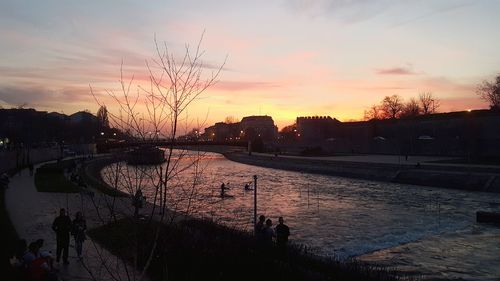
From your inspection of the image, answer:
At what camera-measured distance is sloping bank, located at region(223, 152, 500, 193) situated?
34.0 meters

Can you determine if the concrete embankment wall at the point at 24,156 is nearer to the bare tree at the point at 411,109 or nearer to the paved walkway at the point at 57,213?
the paved walkway at the point at 57,213

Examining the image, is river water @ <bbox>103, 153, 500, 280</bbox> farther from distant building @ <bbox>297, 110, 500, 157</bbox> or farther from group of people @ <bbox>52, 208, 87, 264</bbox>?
distant building @ <bbox>297, 110, 500, 157</bbox>

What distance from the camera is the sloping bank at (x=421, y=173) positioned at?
34000mm

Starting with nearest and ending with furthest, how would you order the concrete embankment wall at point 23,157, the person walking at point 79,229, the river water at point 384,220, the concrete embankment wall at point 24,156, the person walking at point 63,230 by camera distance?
1. the person walking at point 63,230
2. the person walking at point 79,229
3. the river water at point 384,220
4. the concrete embankment wall at point 23,157
5. the concrete embankment wall at point 24,156

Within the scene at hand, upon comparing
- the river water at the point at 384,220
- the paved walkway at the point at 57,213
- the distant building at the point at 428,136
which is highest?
the distant building at the point at 428,136

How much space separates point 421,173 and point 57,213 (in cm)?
2993

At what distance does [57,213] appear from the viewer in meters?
19.5

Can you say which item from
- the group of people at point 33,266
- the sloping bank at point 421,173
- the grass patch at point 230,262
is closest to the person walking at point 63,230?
the grass patch at point 230,262

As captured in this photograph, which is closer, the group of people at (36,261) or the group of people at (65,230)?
the group of people at (36,261)

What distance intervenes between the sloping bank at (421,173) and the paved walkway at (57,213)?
25.1 metres

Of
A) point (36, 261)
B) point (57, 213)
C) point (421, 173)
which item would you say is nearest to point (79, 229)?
point (36, 261)

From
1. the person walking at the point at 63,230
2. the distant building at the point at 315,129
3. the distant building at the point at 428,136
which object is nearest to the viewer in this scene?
the person walking at the point at 63,230

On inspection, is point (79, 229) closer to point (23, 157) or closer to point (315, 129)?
point (23, 157)

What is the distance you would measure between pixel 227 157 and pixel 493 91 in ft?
176
